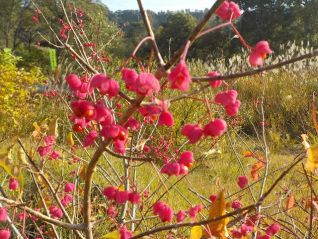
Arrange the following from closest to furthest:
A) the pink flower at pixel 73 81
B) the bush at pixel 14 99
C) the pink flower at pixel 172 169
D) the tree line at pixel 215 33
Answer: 1. the pink flower at pixel 73 81
2. the pink flower at pixel 172 169
3. the bush at pixel 14 99
4. the tree line at pixel 215 33

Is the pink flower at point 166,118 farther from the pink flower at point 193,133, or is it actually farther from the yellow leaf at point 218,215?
the yellow leaf at point 218,215

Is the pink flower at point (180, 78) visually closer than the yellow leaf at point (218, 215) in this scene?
Yes

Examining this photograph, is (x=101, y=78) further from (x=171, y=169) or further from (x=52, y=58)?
(x=52, y=58)

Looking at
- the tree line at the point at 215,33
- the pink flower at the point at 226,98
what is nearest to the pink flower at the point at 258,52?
the pink flower at the point at 226,98

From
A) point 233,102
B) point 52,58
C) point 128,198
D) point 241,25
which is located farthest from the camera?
point 241,25

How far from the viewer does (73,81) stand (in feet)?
3.00

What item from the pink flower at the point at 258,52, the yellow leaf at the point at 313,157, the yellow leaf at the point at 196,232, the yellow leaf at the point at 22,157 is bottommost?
the yellow leaf at the point at 196,232

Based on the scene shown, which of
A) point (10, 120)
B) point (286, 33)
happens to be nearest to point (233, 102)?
point (10, 120)

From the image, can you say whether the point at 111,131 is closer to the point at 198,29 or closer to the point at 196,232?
the point at 198,29

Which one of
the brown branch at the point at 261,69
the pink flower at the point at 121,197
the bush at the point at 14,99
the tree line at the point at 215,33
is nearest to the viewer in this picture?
the brown branch at the point at 261,69

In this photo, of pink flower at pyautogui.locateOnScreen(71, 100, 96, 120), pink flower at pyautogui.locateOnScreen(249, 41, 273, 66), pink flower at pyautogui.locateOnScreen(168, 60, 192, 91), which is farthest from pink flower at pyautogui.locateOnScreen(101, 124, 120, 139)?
pink flower at pyautogui.locateOnScreen(249, 41, 273, 66)

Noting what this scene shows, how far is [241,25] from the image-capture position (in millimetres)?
27406

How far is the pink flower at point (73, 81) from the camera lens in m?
0.90

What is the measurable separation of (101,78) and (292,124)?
247 inches
